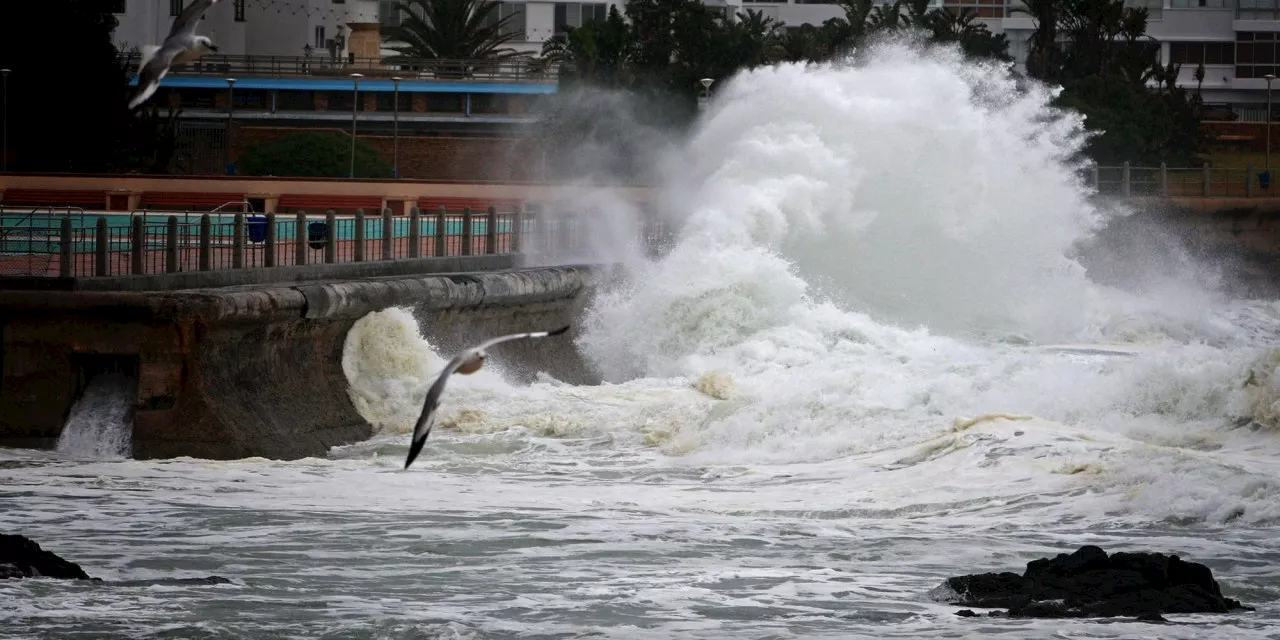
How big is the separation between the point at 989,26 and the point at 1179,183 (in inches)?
838

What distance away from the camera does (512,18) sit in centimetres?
7338

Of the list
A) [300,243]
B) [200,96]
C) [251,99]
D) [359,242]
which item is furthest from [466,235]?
[200,96]

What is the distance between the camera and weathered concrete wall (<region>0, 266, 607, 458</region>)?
1645 cm

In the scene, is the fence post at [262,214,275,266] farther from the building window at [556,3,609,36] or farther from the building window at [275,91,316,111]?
the building window at [556,3,609,36]

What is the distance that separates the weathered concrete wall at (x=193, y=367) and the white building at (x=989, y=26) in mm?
51377

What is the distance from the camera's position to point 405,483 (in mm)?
15633

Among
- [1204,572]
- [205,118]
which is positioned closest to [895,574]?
[1204,572]

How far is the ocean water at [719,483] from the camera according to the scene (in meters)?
11.0

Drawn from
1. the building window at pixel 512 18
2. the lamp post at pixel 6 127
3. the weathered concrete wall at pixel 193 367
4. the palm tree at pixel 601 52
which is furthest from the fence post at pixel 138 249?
the building window at pixel 512 18

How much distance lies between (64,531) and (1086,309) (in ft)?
80.1

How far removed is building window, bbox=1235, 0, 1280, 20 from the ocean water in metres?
43.0

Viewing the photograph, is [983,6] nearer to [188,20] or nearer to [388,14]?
[388,14]

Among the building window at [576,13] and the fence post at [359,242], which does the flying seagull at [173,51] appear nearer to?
the fence post at [359,242]

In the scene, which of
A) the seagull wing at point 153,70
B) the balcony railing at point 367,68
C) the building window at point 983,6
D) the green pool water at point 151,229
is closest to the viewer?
the seagull wing at point 153,70
